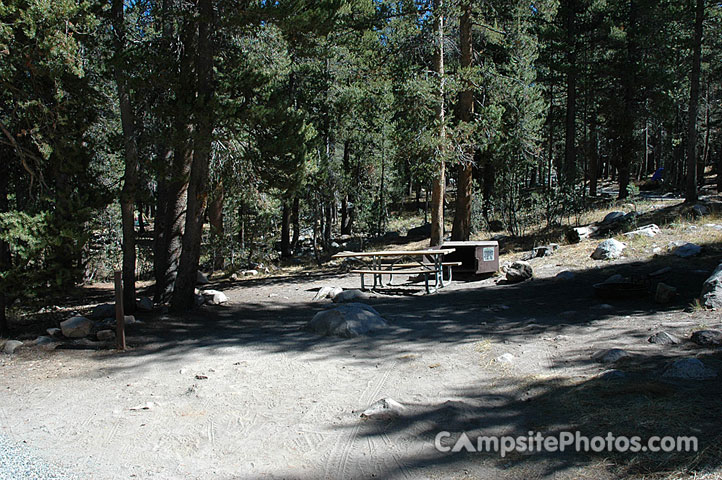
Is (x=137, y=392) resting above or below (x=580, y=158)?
below

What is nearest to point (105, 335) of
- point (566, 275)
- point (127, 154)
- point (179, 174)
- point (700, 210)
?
point (127, 154)

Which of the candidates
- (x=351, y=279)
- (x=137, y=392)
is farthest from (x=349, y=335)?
(x=351, y=279)

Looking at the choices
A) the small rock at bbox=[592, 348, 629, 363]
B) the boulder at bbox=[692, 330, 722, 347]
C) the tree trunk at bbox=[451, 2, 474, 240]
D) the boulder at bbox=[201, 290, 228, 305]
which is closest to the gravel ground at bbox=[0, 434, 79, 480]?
the small rock at bbox=[592, 348, 629, 363]

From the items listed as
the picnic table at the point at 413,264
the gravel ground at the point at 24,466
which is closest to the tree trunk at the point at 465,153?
the picnic table at the point at 413,264

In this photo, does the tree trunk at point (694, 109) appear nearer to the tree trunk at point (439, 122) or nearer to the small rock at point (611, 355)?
the tree trunk at point (439, 122)

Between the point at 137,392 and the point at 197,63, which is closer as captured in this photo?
the point at 137,392

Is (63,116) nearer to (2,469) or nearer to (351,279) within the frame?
(2,469)

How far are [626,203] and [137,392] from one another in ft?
60.0

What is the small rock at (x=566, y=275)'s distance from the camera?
35.9ft

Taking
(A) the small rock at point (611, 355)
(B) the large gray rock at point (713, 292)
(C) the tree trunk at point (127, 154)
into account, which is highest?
(C) the tree trunk at point (127, 154)

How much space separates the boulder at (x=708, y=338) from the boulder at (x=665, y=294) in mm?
2416

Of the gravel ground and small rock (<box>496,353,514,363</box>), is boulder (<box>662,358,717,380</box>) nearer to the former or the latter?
small rock (<box>496,353,514,363</box>)

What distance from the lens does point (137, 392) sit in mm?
5664

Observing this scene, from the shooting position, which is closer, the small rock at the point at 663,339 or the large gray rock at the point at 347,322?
the small rock at the point at 663,339
